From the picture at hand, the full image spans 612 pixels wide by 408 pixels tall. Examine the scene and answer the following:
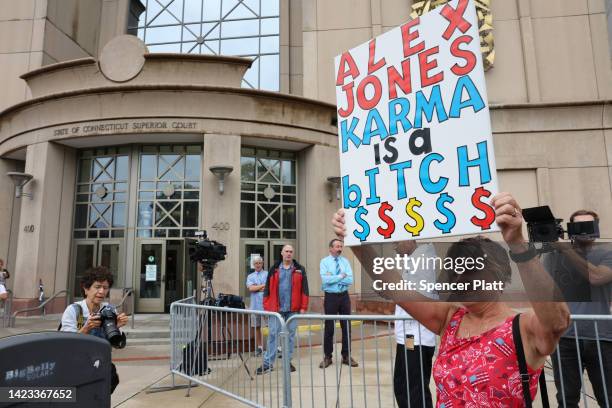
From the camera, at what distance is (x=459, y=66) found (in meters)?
2.23

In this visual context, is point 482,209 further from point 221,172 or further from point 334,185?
point 334,185

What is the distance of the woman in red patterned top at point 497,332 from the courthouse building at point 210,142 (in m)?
11.3

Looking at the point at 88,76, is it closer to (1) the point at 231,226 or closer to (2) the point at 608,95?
(1) the point at 231,226

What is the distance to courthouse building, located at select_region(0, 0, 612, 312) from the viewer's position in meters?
13.7

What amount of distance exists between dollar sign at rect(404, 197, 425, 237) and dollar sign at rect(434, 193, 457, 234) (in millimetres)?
87

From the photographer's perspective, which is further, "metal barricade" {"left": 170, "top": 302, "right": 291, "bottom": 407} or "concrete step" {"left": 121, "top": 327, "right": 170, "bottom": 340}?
"concrete step" {"left": 121, "top": 327, "right": 170, "bottom": 340}

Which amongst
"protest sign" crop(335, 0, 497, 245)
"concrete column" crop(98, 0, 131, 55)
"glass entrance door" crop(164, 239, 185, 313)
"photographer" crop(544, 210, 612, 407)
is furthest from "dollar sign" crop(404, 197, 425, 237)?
"concrete column" crop(98, 0, 131, 55)

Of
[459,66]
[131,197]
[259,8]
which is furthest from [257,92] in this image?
[459,66]

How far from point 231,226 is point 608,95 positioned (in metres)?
15.0

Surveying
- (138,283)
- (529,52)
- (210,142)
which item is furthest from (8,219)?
(529,52)

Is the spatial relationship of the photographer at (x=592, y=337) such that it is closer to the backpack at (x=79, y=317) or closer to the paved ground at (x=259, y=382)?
the paved ground at (x=259, y=382)

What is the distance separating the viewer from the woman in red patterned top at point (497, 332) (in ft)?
5.19

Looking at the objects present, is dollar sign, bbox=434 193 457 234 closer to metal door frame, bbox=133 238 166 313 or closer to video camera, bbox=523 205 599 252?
video camera, bbox=523 205 599 252

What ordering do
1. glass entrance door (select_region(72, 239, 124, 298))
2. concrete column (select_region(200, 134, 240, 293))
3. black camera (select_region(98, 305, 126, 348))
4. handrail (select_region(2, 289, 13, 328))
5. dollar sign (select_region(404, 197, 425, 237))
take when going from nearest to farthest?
dollar sign (select_region(404, 197, 425, 237)) → black camera (select_region(98, 305, 126, 348)) → handrail (select_region(2, 289, 13, 328)) → concrete column (select_region(200, 134, 240, 293)) → glass entrance door (select_region(72, 239, 124, 298))
